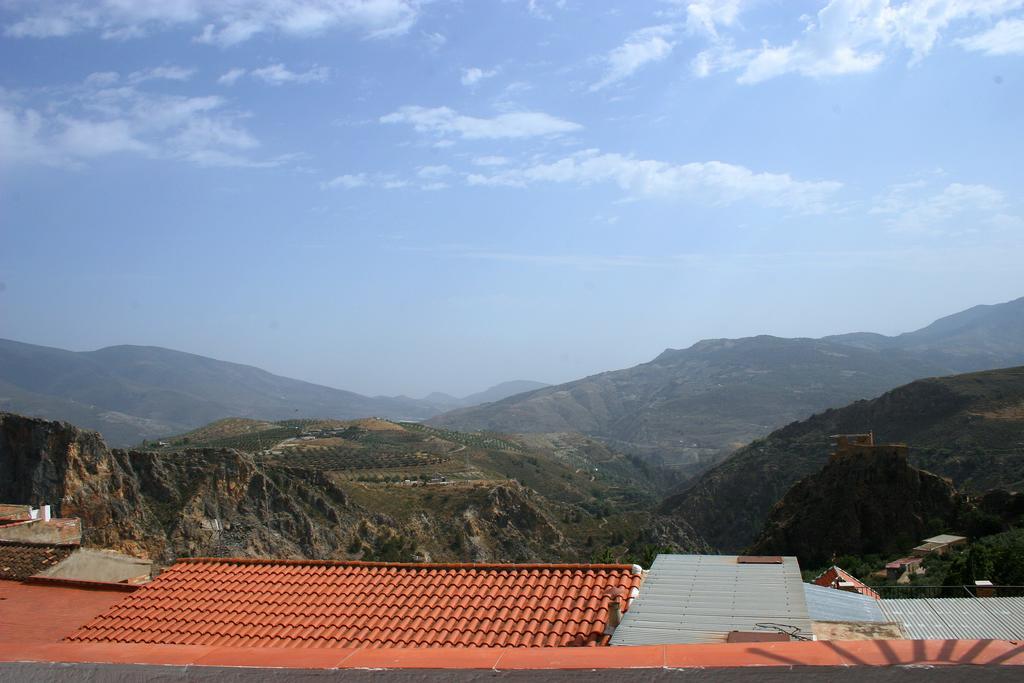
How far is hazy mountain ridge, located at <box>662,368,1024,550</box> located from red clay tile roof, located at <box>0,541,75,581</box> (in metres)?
42.3

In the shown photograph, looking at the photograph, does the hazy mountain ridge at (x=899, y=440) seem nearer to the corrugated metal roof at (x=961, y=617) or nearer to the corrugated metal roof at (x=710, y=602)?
the corrugated metal roof at (x=961, y=617)

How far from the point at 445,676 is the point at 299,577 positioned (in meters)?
9.18

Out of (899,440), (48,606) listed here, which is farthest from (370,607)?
(899,440)

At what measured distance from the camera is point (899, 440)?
186 feet

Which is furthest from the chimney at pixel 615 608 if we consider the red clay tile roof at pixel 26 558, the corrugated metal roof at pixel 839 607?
the red clay tile roof at pixel 26 558

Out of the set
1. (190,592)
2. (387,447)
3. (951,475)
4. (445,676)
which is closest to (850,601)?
(190,592)

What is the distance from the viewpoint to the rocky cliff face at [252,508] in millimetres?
33719

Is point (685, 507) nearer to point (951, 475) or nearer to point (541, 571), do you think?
point (951, 475)

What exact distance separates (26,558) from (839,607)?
13.8m

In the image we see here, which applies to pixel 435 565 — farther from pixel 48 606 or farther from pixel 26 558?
pixel 26 558

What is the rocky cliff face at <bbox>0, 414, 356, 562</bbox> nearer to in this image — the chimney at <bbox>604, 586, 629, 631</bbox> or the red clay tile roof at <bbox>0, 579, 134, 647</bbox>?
the red clay tile roof at <bbox>0, 579, 134, 647</bbox>

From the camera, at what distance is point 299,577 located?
1090cm

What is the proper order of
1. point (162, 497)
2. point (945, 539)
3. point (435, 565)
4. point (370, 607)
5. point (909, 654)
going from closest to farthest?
point (909, 654) → point (370, 607) → point (435, 565) → point (945, 539) → point (162, 497)

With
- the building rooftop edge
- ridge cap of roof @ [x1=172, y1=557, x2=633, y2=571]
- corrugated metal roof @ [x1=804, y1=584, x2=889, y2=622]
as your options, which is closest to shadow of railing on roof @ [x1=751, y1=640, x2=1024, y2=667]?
the building rooftop edge
